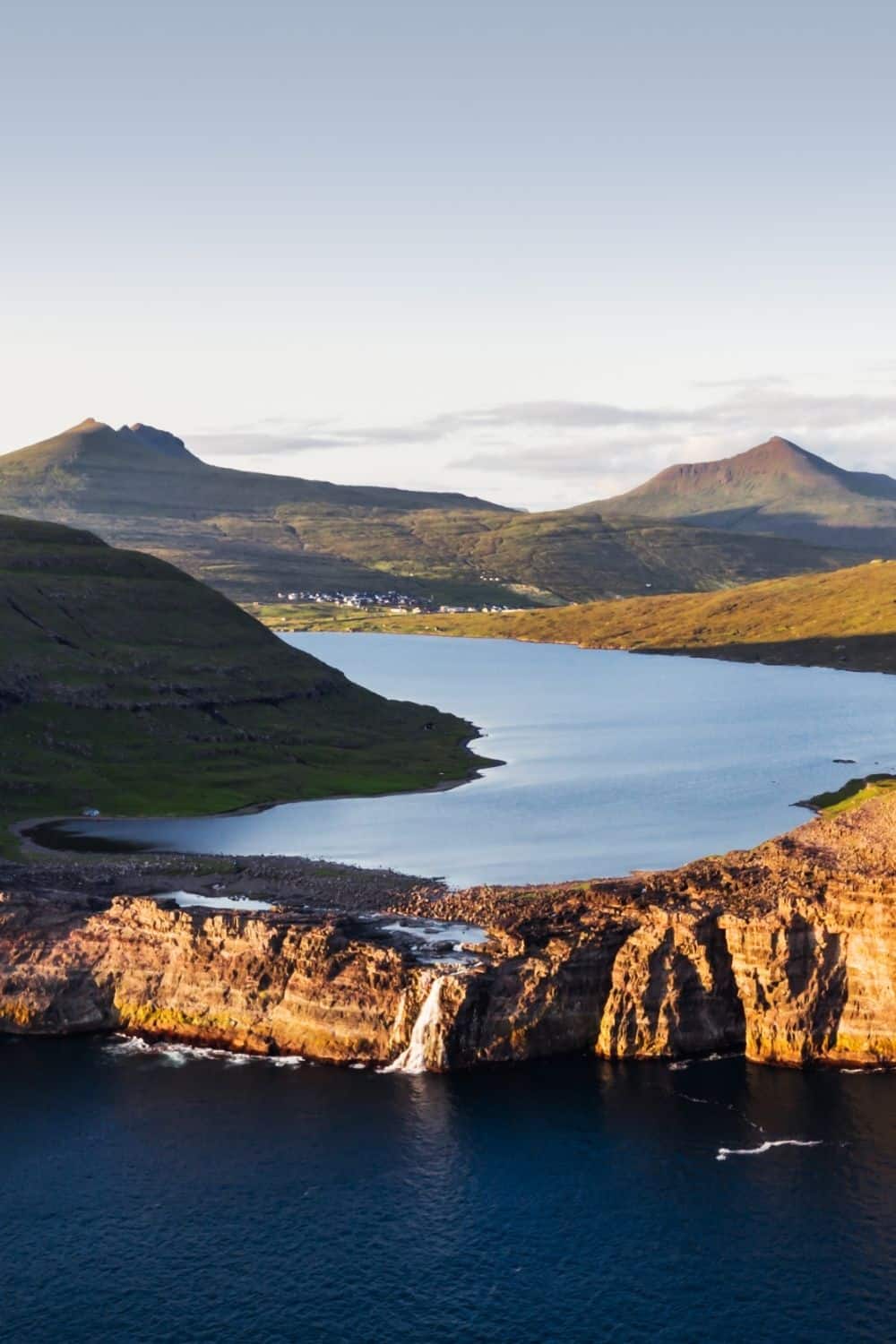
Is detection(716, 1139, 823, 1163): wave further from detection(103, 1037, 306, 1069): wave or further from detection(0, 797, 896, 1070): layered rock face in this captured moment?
detection(103, 1037, 306, 1069): wave

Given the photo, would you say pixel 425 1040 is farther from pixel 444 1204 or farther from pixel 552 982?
pixel 444 1204

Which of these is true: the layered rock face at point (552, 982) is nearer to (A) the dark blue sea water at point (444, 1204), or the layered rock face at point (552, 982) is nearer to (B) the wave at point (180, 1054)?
(B) the wave at point (180, 1054)

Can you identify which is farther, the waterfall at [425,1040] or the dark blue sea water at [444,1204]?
the waterfall at [425,1040]

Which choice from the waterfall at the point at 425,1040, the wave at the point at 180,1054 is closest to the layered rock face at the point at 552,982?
the waterfall at the point at 425,1040

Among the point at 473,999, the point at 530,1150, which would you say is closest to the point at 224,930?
the point at 473,999

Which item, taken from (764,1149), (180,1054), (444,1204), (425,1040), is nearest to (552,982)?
(425,1040)

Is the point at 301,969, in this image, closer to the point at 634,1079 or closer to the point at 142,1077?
the point at 142,1077
